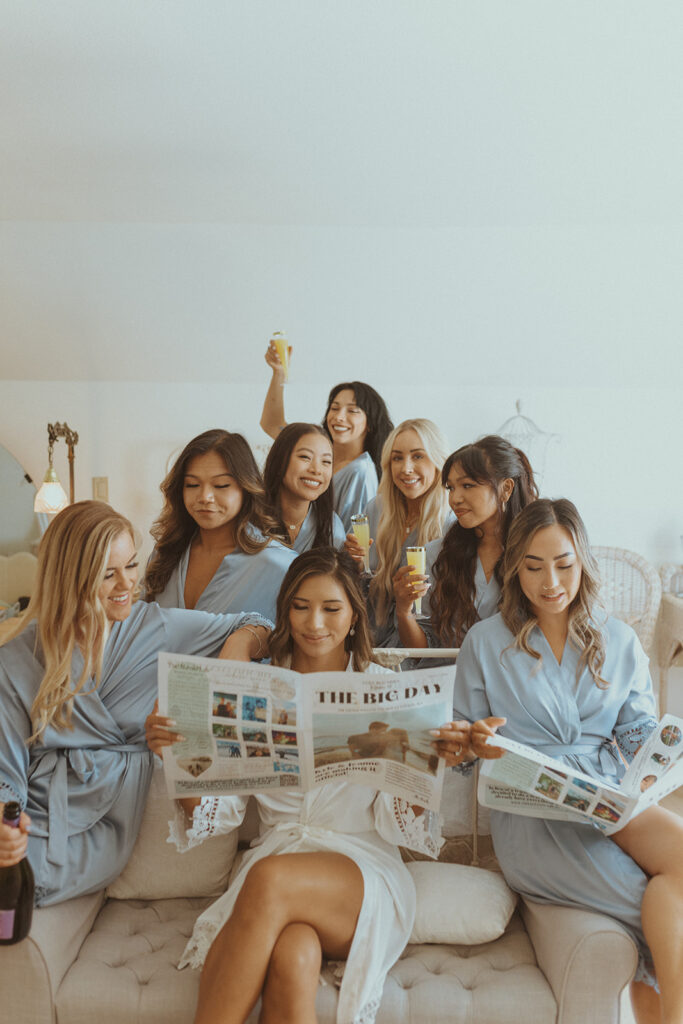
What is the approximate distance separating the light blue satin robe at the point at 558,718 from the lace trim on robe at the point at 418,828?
17 centimetres

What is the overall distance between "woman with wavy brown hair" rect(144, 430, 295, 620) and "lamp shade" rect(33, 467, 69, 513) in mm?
1712

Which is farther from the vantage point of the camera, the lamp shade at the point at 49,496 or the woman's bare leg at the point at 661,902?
the lamp shade at the point at 49,496

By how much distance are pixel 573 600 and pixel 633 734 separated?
31 cm

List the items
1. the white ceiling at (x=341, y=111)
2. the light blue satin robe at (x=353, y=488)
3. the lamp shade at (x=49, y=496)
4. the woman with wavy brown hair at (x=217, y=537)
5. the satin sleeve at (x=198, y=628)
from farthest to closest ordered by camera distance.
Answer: the lamp shade at (x=49, y=496)
the light blue satin robe at (x=353, y=488)
the white ceiling at (x=341, y=111)
the woman with wavy brown hair at (x=217, y=537)
the satin sleeve at (x=198, y=628)

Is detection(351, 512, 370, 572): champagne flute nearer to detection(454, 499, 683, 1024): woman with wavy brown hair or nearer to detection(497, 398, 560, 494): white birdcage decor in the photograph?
detection(454, 499, 683, 1024): woman with wavy brown hair

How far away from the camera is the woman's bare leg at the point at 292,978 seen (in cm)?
142

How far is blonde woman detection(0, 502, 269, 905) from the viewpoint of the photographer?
1664 millimetres

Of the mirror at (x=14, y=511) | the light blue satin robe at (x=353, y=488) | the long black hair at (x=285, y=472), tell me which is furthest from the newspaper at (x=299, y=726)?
the mirror at (x=14, y=511)

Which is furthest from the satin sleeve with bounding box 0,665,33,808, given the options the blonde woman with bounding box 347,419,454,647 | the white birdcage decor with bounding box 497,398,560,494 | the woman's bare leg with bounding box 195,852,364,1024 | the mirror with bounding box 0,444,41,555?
the white birdcage decor with bounding box 497,398,560,494

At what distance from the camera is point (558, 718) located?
1.83m

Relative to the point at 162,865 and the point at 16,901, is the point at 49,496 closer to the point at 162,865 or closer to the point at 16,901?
the point at 162,865

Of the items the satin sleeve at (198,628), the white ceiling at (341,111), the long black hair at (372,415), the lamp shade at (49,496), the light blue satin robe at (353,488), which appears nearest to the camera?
the satin sleeve at (198,628)

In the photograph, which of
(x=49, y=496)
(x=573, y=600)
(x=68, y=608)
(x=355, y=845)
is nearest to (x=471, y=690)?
(x=573, y=600)

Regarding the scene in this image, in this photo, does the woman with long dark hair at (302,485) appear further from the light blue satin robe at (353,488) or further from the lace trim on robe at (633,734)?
the lace trim on robe at (633,734)
